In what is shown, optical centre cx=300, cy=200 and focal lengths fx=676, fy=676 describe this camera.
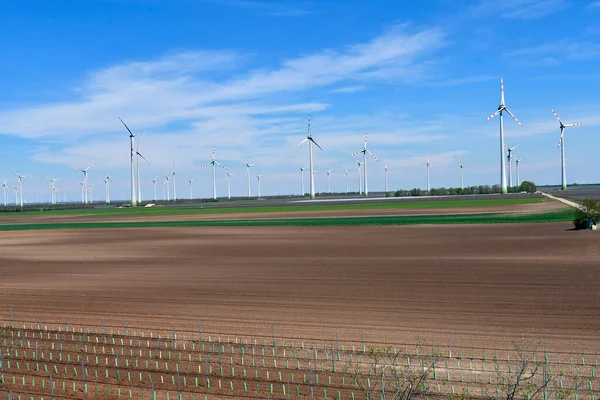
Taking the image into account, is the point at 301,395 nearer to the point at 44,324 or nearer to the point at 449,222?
the point at 44,324

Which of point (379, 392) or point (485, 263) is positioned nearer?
point (379, 392)

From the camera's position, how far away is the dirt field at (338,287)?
75.5 ft

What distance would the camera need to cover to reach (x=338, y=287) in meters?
31.6

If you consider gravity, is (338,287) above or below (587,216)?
below

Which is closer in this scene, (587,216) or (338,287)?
(338,287)

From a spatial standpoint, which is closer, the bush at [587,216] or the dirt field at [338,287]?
the dirt field at [338,287]

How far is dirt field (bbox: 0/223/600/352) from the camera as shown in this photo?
2300 cm

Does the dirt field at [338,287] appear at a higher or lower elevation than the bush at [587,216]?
lower

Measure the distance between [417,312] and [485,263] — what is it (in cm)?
1479

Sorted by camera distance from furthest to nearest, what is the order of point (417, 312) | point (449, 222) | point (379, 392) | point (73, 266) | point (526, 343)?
point (449, 222)
point (73, 266)
point (417, 312)
point (526, 343)
point (379, 392)

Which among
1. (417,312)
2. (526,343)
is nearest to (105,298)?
(417,312)

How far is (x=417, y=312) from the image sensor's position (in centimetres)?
2522

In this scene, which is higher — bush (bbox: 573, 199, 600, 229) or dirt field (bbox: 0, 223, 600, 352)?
bush (bbox: 573, 199, 600, 229)

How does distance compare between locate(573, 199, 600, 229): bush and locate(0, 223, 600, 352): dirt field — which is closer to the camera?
locate(0, 223, 600, 352): dirt field
